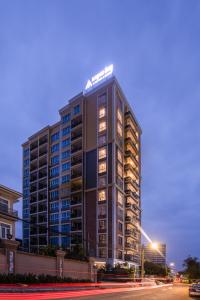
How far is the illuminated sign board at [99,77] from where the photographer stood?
112200mm

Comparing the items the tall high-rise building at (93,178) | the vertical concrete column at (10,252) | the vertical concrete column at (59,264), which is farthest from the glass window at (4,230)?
the tall high-rise building at (93,178)

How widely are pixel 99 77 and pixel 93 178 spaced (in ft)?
85.0

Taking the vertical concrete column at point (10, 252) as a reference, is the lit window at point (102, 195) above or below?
above

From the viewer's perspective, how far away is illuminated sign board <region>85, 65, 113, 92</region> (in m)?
112

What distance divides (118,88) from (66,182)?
27.3m

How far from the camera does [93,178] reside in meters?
108

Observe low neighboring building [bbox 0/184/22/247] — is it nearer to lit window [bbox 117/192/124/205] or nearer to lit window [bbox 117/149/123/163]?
lit window [bbox 117/192/124/205]

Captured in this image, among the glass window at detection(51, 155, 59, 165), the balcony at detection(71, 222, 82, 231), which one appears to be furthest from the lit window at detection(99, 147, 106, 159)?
the glass window at detection(51, 155, 59, 165)

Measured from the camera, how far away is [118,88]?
111m

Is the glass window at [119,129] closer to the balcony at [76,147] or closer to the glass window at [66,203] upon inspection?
the balcony at [76,147]

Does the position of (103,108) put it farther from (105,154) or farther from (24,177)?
(24,177)

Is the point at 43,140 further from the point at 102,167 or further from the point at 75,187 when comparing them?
the point at 102,167

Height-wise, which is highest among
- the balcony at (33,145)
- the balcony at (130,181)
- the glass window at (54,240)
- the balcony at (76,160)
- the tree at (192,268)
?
the balcony at (33,145)

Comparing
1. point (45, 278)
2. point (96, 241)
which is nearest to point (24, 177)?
point (96, 241)
